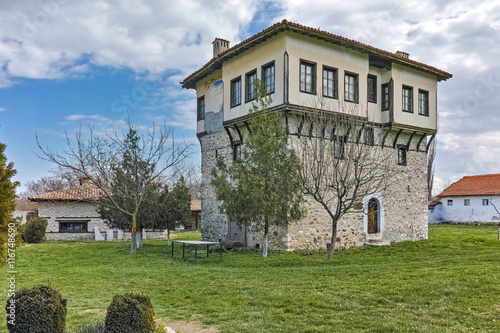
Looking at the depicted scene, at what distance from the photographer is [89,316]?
6809 mm

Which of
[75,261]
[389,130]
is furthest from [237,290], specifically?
[389,130]

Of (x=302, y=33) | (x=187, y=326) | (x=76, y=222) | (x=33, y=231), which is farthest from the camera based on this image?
(x=76, y=222)

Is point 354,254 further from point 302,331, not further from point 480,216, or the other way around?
point 480,216

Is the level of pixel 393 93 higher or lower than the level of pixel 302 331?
higher

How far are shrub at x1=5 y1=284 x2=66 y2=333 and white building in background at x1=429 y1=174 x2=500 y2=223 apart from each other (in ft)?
116

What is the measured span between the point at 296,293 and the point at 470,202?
3364 cm

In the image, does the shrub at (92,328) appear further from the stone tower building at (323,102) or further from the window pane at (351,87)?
the window pane at (351,87)

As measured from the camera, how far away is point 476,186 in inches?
1454

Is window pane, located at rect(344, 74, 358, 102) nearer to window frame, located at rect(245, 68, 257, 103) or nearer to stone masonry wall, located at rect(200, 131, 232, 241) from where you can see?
window frame, located at rect(245, 68, 257, 103)

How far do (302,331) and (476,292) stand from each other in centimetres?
382

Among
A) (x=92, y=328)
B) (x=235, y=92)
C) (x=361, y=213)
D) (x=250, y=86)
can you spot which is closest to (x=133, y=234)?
(x=235, y=92)

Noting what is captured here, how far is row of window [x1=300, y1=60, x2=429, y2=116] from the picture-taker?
1569 cm

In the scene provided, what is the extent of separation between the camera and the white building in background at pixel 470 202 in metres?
34.3

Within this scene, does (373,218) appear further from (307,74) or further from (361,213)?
(307,74)
